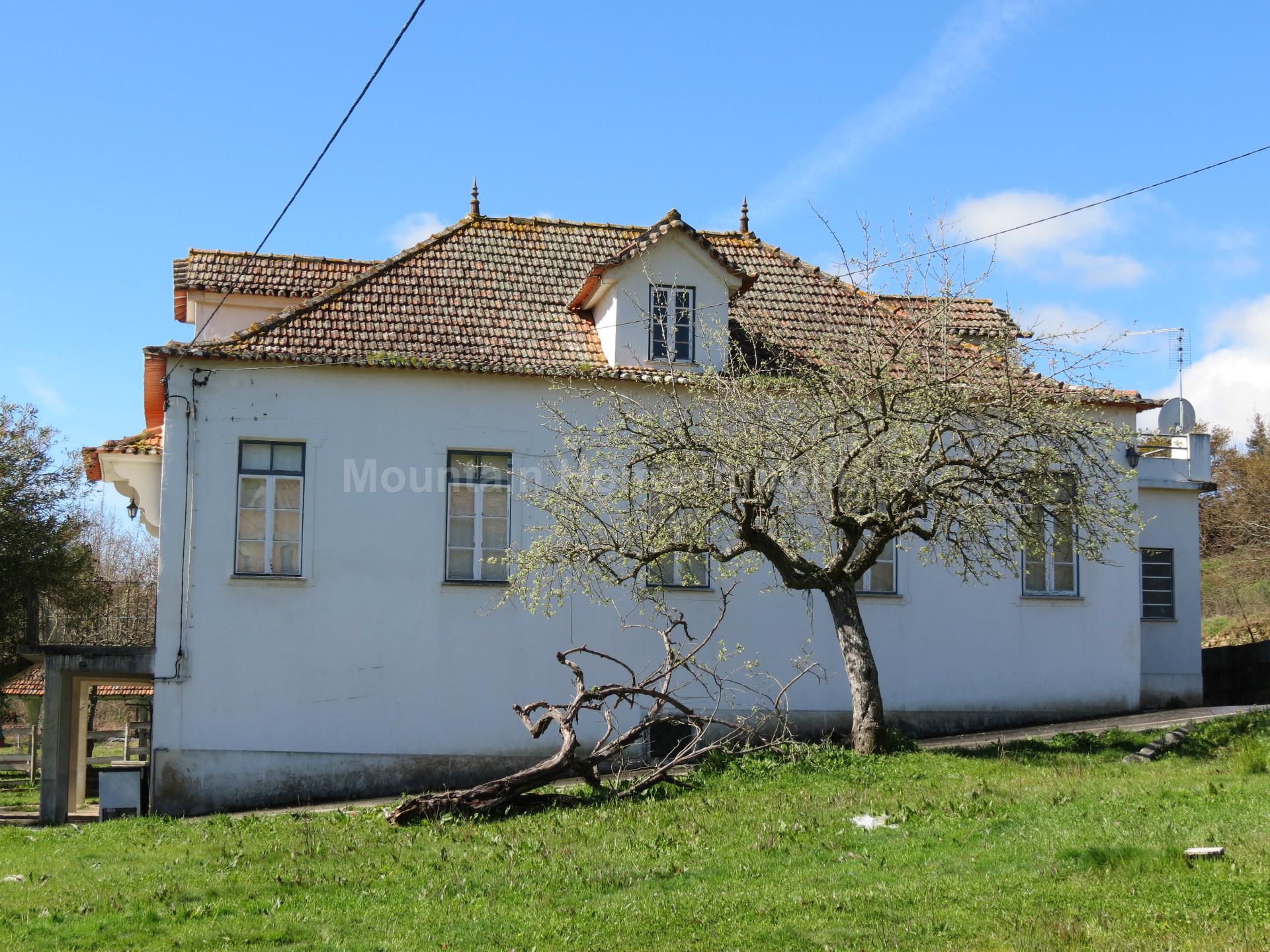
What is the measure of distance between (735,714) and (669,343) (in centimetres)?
509

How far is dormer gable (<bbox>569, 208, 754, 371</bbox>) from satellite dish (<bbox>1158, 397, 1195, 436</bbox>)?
9.48 m

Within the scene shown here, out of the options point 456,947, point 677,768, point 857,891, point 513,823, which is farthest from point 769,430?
point 456,947

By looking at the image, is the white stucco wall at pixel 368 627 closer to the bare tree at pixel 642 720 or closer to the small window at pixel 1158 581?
the bare tree at pixel 642 720

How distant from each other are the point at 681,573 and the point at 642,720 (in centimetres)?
302

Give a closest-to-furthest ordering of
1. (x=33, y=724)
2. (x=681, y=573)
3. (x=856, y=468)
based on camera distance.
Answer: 1. (x=856, y=468)
2. (x=681, y=573)
3. (x=33, y=724)

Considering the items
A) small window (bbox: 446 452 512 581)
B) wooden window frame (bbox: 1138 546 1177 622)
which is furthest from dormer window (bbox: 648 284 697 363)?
wooden window frame (bbox: 1138 546 1177 622)

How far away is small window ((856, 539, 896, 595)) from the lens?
18.9 m

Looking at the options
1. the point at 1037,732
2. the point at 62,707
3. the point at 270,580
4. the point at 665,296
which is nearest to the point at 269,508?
the point at 270,580

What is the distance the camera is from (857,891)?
891 centimetres

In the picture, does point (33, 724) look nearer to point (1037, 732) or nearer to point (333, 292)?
point (333, 292)

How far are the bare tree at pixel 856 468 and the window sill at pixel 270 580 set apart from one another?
304 cm

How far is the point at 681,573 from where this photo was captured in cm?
1811

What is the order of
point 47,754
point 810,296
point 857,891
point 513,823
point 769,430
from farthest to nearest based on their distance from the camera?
point 810,296, point 47,754, point 769,430, point 513,823, point 857,891

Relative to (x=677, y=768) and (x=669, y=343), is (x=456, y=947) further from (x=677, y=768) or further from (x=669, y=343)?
(x=669, y=343)
